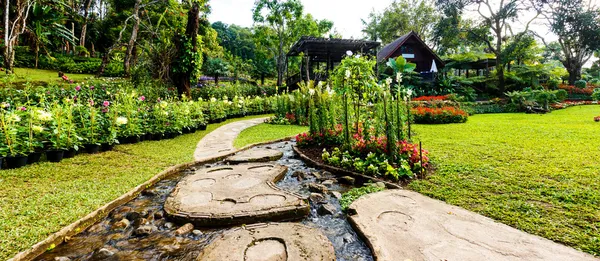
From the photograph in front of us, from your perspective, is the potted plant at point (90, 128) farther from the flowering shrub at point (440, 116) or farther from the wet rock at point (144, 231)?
the flowering shrub at point (440, 116)

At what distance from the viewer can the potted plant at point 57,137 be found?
4258 millimetres

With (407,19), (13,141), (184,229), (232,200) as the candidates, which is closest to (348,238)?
(232,200)

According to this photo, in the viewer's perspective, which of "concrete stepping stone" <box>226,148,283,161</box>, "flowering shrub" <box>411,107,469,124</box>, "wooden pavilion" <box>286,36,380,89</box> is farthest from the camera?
"wooden pavilion" <box>286,36,380,89</box>

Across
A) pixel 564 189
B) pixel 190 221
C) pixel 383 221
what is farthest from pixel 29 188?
pixel 564 189

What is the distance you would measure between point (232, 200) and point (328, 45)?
15.9m

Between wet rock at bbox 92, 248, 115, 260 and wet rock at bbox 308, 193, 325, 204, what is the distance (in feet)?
6.42

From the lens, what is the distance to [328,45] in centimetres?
1745

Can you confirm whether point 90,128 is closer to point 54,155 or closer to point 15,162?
point 54,155

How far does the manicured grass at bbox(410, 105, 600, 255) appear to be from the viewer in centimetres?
239

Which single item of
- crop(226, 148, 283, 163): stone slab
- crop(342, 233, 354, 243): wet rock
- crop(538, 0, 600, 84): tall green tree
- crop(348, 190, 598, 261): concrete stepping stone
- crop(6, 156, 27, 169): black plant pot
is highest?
crop(538, 0, 600, 84): tall green tree

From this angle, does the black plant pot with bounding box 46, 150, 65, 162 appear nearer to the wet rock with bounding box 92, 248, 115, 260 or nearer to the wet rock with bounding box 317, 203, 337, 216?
the wet rock with bounding box 92, 248, 115, 260

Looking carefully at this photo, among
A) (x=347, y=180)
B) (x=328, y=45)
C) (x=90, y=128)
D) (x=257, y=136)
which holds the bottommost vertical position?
(x=347, y=180)

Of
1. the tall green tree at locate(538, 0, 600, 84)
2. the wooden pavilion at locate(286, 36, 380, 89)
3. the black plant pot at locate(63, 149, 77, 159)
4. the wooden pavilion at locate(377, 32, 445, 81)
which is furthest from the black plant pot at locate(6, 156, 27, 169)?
the tall green tree at locate(538, 0, 600, 84)

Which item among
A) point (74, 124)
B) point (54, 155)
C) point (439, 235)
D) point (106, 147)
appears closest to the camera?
point (439, 235)
